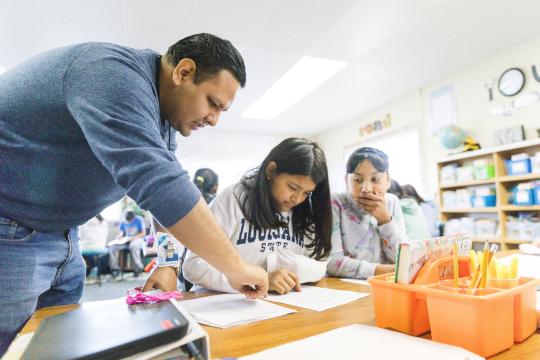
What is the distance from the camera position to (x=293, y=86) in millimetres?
4371

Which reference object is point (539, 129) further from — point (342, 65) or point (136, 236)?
point (136, 236)

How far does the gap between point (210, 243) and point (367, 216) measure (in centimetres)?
106

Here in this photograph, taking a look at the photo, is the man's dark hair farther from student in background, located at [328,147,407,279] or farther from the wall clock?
the wall clock

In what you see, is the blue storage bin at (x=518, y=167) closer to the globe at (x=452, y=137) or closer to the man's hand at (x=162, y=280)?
the globe at (x=452, y=137)

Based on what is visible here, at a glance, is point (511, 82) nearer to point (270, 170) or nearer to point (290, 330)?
point (270, 170)

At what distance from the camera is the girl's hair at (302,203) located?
49.8 inches

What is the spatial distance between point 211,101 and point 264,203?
0.48 meters

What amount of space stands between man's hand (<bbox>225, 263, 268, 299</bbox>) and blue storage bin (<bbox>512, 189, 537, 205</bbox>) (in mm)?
3139

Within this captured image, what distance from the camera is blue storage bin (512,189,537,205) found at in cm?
304

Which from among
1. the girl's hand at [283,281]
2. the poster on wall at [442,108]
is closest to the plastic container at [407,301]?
the girl's hand at [283,281]

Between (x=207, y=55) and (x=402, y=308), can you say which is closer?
(x=402, y=308)

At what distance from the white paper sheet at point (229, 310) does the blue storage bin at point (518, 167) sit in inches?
125

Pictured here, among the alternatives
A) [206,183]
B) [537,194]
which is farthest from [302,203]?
[537,194]

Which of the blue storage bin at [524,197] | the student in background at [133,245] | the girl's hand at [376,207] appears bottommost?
the student in background at [133,245]
